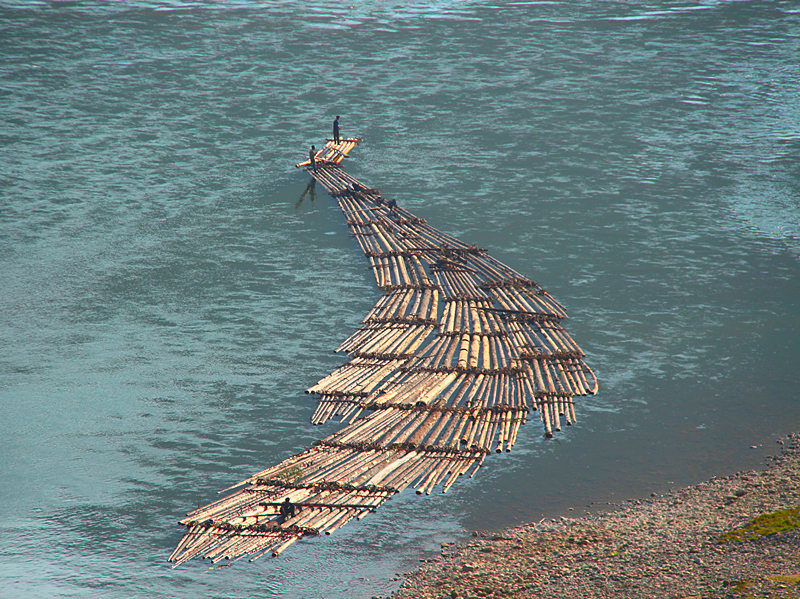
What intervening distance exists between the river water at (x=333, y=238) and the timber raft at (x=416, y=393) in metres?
0.71

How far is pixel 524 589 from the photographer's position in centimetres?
1752

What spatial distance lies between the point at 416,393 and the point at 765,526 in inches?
372

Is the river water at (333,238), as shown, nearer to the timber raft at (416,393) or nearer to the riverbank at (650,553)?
the timber raft at (416,393)

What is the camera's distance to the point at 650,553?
18719 millimetres

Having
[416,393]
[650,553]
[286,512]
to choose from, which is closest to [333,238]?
[416,393]

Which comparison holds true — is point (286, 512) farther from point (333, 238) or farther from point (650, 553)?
point (333, 238)

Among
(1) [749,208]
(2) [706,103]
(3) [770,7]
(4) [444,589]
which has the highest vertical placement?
(3) [770,7]

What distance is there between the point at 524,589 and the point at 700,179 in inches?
1219

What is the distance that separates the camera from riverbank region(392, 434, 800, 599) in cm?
1709

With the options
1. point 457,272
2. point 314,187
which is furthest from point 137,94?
point 457,272

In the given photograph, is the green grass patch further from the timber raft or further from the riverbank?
the timber raft

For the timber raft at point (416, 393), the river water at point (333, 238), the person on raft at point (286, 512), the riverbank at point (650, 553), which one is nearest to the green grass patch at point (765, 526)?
the riverbank at point (650, 553)

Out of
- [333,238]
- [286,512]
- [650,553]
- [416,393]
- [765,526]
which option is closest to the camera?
[650,553]

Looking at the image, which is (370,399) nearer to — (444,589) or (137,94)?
(444,589)
